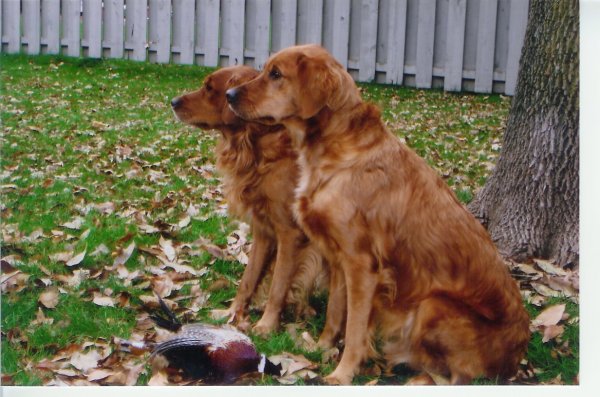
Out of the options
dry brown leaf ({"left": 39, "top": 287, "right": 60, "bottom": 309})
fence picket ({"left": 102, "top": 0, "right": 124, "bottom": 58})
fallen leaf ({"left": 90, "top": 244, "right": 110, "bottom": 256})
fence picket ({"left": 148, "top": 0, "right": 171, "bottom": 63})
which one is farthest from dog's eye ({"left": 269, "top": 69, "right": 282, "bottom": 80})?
dry brown leaf ({"left": 39, "top": 287, "right": 60, "bottom": 309})

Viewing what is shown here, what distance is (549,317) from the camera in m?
2.71

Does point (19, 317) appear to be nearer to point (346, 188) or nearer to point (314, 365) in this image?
point (314, 365)

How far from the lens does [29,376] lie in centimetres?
244

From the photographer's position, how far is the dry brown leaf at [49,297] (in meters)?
2.61

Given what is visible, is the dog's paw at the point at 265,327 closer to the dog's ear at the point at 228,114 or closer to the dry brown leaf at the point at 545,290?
the dog's ear at the point at 228,114

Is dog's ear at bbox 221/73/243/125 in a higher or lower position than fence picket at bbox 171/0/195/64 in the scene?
lower

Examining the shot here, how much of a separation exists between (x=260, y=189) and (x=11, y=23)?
3.18 feet

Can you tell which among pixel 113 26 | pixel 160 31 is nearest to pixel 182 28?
pixel 160 31

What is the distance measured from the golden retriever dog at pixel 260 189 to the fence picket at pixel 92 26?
0.32m

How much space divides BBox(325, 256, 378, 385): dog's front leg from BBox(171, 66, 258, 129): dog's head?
0.71 metres

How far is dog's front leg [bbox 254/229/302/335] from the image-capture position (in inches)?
107

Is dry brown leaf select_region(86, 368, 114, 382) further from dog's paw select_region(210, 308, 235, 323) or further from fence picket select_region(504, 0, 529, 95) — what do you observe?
fence picket select_region(504, 0, 529, 95)

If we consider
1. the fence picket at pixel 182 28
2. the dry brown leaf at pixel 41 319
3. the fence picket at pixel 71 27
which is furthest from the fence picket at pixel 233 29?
the dry brown leaf at pixel 41 319

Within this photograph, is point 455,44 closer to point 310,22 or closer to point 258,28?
point 310,22
